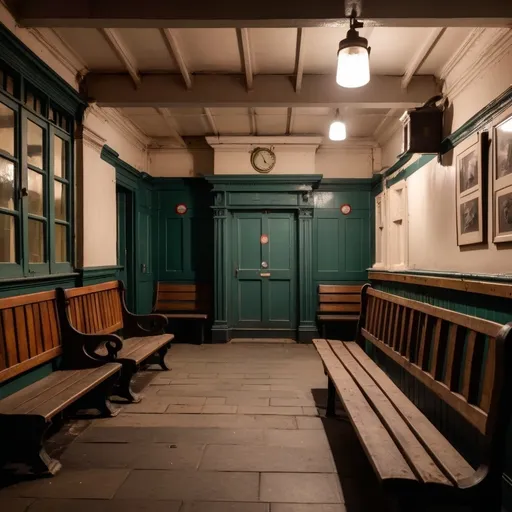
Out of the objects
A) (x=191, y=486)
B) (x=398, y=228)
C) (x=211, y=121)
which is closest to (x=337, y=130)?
(x=398, y=228)

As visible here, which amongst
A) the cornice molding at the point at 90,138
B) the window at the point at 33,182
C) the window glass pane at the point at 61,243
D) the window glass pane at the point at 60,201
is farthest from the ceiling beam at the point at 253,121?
the window glass pane at the point at 61,243

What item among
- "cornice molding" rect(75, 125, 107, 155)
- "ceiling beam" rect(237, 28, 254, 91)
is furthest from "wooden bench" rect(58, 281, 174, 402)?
"ceiling beam" rect(237, 28, 254, 91)

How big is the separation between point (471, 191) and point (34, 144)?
407cm

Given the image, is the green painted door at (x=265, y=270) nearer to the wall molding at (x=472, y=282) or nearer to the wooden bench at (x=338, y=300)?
the wooden bench at (x=338, y=300)

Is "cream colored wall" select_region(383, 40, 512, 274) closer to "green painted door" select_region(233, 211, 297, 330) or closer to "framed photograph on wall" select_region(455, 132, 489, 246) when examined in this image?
"framed photograph on wall" select_region(455, 132, 489, 246)

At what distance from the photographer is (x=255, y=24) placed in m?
3.33

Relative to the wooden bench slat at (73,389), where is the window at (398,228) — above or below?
above

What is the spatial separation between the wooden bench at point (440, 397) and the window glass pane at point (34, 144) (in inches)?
134

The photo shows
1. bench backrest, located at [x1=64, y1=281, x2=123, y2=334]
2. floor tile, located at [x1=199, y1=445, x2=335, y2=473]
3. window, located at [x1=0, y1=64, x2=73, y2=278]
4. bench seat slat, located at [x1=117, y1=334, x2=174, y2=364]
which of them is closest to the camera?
floor tile, located at [x1=199, y1=445, x2=335, y2=473]

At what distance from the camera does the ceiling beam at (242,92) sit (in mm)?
4887

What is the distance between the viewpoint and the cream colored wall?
131 inches

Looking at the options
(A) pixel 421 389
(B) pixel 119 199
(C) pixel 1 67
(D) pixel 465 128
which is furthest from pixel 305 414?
(B) pixel 119 199

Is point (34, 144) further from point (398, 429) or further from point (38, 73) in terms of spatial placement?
point (398, 429)

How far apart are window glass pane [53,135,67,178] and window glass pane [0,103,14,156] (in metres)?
0.76
